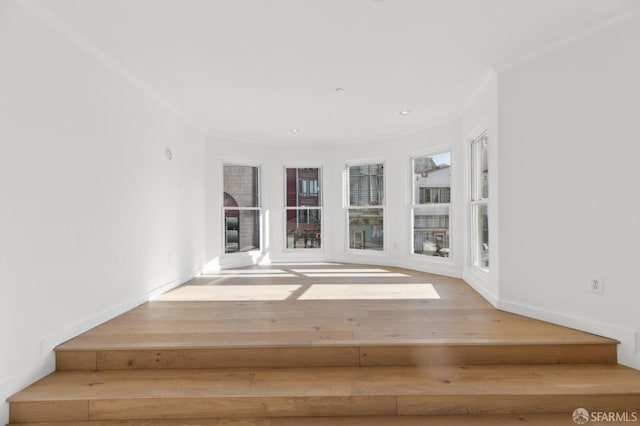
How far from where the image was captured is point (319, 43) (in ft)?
8.71

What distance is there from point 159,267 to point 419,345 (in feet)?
9.83

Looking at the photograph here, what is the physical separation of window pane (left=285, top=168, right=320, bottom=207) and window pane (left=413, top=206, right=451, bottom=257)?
1.90 metres

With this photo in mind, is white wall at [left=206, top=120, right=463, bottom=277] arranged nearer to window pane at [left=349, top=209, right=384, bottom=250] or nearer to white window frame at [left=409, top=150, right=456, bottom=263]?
white window frame at [left=409, top=150, right=456, bottom=263]

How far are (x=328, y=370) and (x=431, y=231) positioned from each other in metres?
3.40

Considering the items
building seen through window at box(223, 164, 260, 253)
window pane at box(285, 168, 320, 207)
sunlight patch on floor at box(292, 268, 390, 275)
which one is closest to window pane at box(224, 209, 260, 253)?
building seen through window at box(223, 164, 260, 253)

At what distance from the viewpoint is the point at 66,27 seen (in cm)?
244

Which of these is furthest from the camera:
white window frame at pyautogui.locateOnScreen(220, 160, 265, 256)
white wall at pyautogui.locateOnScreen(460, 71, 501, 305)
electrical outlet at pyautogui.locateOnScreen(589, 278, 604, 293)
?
white window frame at pyautogui.locateOnScreen(220, 160, 265, 256)

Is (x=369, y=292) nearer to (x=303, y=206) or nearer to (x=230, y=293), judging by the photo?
(x=230, y=293)

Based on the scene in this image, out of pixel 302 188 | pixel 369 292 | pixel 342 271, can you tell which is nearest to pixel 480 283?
pixel 369 292

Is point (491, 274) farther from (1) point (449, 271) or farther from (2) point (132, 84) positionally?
(2) point (132, 84)

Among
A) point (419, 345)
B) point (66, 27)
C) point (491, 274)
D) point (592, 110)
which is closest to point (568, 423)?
point (419, 345)

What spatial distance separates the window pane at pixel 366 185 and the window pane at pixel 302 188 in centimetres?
66

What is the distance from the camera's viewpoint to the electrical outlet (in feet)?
8.41

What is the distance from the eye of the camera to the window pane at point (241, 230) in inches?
223
